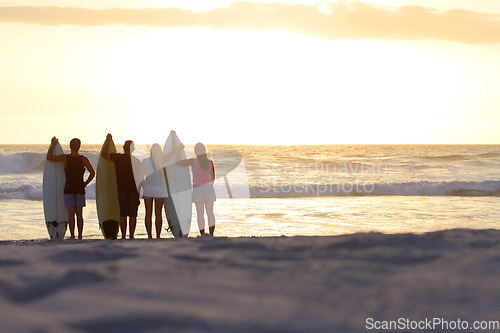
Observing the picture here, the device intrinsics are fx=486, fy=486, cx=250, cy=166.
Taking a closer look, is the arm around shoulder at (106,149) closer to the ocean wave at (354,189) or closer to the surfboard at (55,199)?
the surfboard at (55,199)

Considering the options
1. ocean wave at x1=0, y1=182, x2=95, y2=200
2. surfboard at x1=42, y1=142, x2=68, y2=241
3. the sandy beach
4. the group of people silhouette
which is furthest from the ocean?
the sandy beach

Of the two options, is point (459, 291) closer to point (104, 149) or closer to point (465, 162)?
point (104, 149)

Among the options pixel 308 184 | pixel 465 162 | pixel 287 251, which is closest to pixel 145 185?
pixel 287 251

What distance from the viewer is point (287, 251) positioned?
11.0 ft

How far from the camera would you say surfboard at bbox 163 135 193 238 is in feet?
28.7

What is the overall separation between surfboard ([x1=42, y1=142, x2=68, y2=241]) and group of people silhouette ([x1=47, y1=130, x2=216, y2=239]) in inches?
9.9

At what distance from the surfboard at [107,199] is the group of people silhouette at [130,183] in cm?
20

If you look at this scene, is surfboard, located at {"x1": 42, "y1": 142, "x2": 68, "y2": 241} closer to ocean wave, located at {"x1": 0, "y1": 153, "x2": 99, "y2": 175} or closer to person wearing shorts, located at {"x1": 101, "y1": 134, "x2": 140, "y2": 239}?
person wearing shorts, located at {"x1": 101, "y1": 134, "x2": 140, "y2": 239}

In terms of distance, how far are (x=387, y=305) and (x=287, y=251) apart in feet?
3.76

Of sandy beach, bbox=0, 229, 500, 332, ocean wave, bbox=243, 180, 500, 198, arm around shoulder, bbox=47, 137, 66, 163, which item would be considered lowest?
ocean wave, bbox=243, 180, 500, 198

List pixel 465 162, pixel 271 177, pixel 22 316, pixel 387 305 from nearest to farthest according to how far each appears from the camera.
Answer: pixel 22 316, pixel 387 305, pixel 271 177, pixel 465 162

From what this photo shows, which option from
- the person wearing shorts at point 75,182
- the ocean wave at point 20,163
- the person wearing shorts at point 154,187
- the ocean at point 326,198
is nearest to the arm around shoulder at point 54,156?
the person wearing shorts at point 75,182

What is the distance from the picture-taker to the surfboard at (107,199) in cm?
841

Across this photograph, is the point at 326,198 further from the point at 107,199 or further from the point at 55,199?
the point at 55,199
